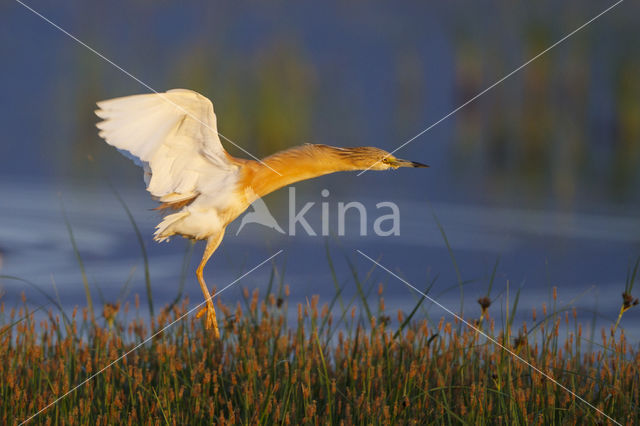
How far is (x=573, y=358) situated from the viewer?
15.7 ft

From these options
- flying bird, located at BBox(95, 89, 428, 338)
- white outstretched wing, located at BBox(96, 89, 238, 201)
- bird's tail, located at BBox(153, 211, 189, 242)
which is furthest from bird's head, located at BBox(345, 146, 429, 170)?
bird's tail, located at BBox(153, 211, 189, 242)

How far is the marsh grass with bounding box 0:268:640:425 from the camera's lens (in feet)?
13.0

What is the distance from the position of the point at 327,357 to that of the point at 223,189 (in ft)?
4.45

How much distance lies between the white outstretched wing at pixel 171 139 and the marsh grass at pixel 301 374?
0.83 meters

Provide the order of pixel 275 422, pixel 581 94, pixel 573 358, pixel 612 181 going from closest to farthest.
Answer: pixel 275 422 → pixel 573 358 → pixel 612 181 → pixel 581 94

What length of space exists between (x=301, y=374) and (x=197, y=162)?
1.14m

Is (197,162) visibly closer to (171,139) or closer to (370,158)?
(171,139)

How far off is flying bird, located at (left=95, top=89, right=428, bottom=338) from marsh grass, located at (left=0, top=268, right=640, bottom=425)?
1.52ft

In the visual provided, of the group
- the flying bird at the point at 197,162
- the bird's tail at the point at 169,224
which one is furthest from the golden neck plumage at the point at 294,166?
the bird's tail at the point at 169,224

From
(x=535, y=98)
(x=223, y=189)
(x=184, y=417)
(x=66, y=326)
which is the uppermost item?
(x=535, y=98)

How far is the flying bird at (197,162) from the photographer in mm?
3967

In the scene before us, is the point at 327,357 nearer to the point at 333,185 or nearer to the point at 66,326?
the point at 66,326

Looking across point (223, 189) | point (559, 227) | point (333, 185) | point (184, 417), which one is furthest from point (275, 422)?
point (333, 185)

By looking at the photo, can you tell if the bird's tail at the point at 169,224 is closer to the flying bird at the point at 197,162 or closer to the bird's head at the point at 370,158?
the flying bird at the point at 197,162
